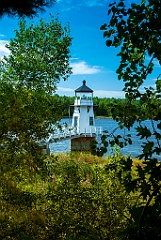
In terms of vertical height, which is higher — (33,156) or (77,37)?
(77,37)

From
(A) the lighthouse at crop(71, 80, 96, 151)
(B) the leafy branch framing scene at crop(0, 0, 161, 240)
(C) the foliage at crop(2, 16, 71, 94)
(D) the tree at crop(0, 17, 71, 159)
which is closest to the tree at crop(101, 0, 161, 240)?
(B) the leafy branch framing scene at crop(0, 0, 161, 240)

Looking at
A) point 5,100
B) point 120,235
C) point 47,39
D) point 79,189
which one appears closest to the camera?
point 120,235

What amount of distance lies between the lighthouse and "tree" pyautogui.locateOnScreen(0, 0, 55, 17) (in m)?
16.8

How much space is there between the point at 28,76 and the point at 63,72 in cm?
84

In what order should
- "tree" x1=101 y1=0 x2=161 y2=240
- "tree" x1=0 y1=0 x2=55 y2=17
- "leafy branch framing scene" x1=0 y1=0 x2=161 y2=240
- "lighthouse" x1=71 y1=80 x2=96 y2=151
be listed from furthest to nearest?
1. "lighthouse" x1=71 y1=80 x2=96 y2=151
2. "tree" x1=0 y1=0 x2=55 y2=17
3. "tree" x1=101 y1=0 x2=161 y2=240
4. "leafy branch framing scene" x1=0 y1=0 x2=161 y2=240

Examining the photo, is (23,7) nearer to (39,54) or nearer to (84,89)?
(39,54)

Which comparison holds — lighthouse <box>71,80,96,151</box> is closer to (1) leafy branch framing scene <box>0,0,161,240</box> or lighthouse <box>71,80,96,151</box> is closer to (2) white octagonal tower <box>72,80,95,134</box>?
(2) white octagonal tower <box>72,80,95,134</box>

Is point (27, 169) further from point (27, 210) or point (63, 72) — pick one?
point (63, 72)

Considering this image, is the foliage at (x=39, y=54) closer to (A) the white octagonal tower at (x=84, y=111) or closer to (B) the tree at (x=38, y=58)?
(B) the tree at (x=38, y=58)

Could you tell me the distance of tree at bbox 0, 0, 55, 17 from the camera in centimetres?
253

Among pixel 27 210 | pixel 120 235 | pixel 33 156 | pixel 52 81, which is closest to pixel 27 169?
pixel 33 156

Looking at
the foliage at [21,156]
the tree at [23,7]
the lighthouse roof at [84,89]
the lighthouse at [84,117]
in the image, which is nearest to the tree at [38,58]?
the foliage at [21,156]

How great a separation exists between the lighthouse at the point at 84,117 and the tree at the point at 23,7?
16.8 m

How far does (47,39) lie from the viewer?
827 centimetres
